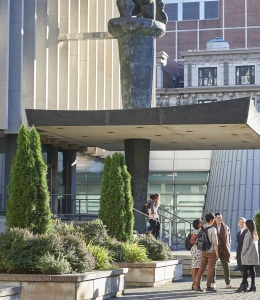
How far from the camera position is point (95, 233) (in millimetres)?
20125

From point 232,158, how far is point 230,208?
402 cm

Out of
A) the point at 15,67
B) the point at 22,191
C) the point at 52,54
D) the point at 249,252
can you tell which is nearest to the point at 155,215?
the point at 15,67

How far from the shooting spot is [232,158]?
5272 cm

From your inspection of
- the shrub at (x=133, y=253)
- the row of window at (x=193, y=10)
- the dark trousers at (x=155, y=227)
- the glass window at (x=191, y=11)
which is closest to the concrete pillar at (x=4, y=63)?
the dark trousers at (x=155, y=227)

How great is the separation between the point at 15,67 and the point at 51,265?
13.7 metres

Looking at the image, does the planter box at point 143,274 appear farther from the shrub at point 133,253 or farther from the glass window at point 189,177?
the glass window at point 189,177

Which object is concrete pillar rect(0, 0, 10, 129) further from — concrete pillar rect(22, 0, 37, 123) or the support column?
the support column

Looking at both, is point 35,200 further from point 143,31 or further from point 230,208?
point 230,208

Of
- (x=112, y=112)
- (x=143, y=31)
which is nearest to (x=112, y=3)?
(x=143, y=31)

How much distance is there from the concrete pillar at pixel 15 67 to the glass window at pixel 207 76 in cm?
4937

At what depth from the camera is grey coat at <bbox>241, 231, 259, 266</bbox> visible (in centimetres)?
1959

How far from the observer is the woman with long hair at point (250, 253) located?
1958 cm

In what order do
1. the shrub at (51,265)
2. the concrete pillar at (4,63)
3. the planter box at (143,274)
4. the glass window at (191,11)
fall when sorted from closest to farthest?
the shrub at (51,265), the planter box at (143,274), the concrete pillar at (4,63), the glass window at (191,11)

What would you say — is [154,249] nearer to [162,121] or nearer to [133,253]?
[133,253]
